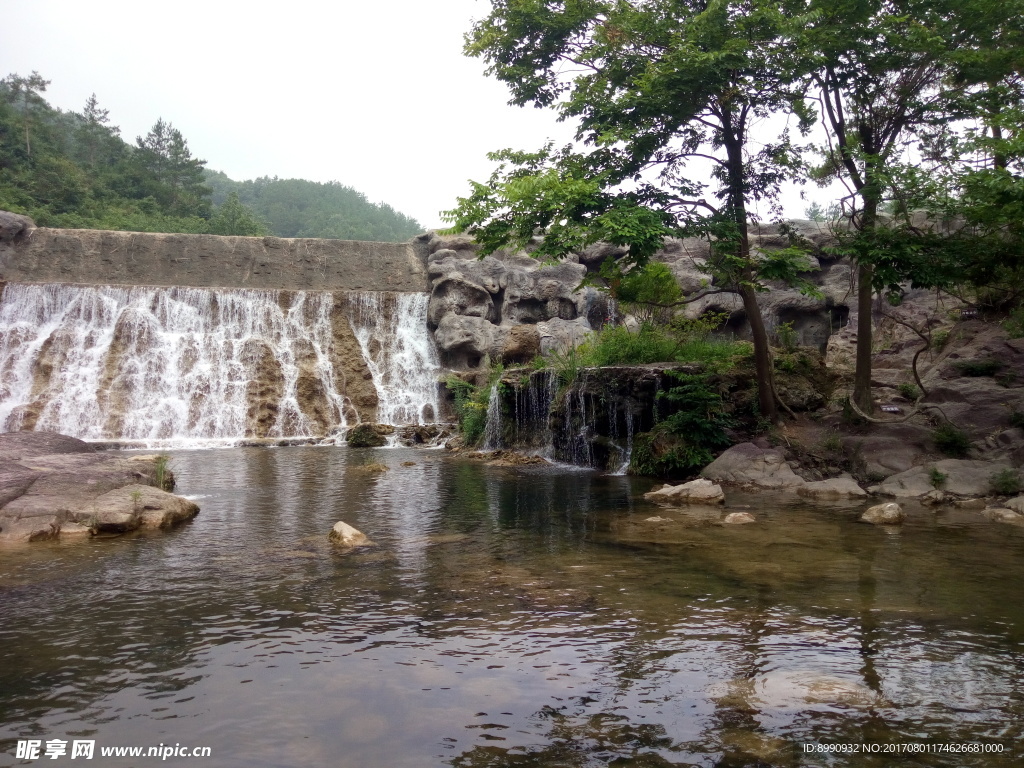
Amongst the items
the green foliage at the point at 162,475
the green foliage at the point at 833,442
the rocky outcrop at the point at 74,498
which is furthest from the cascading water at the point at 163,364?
the green foliage at the point at 833,442

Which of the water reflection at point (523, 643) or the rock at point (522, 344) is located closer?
the water reflection at point (523, 643)

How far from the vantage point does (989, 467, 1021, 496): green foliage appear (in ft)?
33.2

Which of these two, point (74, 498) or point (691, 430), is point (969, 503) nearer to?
point (691, 430)

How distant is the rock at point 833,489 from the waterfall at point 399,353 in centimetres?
A: 1766

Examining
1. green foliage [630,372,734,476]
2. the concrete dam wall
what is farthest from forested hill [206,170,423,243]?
green foliage [630,372,734,476]

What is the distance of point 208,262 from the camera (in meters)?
30.8

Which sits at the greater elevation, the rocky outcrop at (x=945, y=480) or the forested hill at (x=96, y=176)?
the forested hill at (x=96, y=176)

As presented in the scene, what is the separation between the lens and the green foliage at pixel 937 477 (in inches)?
420

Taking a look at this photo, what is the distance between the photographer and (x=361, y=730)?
3.71 meters

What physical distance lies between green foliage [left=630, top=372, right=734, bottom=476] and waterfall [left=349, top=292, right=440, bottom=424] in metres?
14.6

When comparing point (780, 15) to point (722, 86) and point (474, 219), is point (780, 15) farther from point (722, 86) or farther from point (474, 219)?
point (474, 219)

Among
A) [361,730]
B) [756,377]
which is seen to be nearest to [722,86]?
[756,377]

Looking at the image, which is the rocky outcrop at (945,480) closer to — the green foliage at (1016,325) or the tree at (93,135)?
the green foliage at (1016,325)

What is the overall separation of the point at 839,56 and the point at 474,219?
22.0 ft
